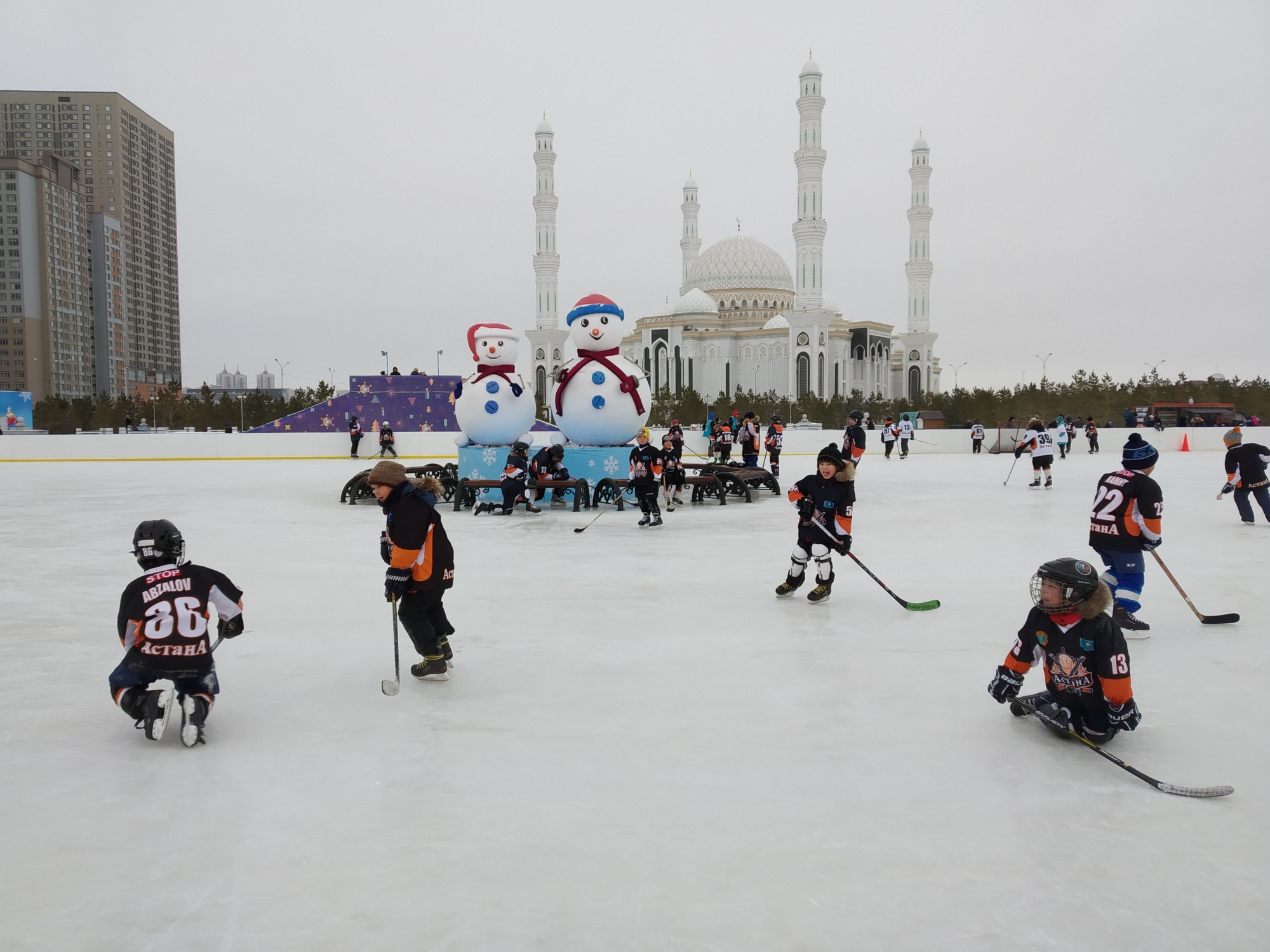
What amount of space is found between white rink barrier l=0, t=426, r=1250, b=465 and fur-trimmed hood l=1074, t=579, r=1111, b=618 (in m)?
23.0

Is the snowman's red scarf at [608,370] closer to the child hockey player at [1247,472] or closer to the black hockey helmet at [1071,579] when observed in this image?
the child hockey player at [1247,472]

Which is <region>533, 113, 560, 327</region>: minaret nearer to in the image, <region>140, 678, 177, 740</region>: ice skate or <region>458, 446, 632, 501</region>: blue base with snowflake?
<region>458, 446, 632, 501</region>: blue base with snowflake

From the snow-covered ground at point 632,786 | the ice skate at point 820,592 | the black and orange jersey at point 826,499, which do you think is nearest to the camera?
the snow-covered ground at point 632,786

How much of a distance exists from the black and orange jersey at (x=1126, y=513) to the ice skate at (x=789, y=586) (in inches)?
84.1

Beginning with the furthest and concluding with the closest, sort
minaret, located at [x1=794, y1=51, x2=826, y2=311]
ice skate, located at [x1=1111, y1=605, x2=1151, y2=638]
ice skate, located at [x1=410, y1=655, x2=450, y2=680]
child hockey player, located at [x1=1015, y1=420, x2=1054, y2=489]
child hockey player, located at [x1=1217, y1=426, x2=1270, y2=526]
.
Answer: minaret, located at [x1=794, y1=51, x2=826, y2=311]
child hockey player, located at [x1=1015, y1=420, x2=1054, y2=489]
child hockey player, located at [x1=1217, y1=426, x2=1270, y2=526]
ice skate, located at [x1=1111, y1=605, x2=1151, y2=638]
ice skate, located at [x1=410, y1=655, x2=450, y2=680]

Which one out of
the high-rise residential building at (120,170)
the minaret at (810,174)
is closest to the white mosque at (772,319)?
the minaret at (810,174)

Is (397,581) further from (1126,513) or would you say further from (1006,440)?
(1006,440)

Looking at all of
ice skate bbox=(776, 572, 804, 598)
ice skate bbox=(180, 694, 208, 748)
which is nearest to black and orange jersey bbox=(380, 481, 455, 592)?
ice skate bbox=(180, 694, 208, 748)

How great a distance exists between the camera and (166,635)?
157 inches

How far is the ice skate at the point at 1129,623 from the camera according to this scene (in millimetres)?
5699

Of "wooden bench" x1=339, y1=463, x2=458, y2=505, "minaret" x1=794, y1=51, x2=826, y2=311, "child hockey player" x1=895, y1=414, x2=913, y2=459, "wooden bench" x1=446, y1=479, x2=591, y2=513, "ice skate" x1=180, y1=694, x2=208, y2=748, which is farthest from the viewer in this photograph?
"minaret" x1=794, y1=51, x2=826, y2=311

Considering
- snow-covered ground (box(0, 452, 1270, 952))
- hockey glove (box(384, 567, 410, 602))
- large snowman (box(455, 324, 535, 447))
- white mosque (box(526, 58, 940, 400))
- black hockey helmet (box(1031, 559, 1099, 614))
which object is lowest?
snow-covered ground (box(0, 452, 1270, 952))

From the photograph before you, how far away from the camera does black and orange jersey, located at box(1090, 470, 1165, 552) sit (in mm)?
5508

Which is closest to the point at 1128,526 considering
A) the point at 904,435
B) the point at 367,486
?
the point at 367,486
